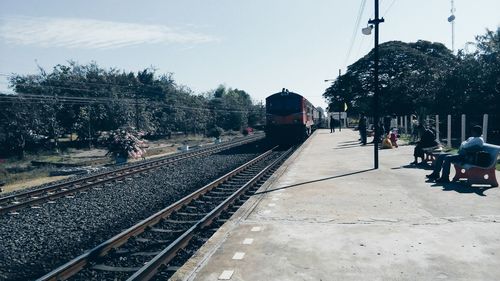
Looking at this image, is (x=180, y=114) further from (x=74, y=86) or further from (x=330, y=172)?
(x=330, y=172)

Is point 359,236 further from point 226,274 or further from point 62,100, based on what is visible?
point 62,100

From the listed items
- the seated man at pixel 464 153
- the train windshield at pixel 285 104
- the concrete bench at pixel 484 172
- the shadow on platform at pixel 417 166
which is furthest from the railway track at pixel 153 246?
the train windshield at pixel 285 104

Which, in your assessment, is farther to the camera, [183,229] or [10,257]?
[183,229]

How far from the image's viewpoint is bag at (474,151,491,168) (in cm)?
858

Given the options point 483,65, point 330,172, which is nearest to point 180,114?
point 483,65

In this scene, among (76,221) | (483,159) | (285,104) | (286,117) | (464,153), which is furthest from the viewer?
(285,104)

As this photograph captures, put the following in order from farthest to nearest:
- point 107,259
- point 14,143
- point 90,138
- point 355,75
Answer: point 355,75
point 90,138
point 14,143
point 107,259

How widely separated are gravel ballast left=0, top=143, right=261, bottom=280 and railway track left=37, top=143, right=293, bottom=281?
585mm

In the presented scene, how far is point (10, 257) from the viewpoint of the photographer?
5.90m

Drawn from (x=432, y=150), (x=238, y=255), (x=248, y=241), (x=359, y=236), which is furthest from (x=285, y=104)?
(x=238, y=255)

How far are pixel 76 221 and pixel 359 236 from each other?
18.6ft

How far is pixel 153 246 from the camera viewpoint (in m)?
6.01

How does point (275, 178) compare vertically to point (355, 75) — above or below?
below

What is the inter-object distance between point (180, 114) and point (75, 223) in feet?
143
